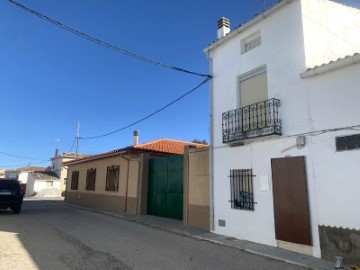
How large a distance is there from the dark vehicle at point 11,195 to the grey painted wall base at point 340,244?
14662 mm

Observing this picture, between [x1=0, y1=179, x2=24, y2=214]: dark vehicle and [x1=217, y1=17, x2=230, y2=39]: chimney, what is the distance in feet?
41.9

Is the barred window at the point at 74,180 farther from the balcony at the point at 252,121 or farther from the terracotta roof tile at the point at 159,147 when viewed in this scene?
the balcony at the point at 252,121

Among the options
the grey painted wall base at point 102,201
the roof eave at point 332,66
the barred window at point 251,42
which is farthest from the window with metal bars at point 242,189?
the grey painted wall base at point 102,201

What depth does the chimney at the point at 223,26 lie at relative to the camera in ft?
37.7

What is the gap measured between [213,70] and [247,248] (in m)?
6.09

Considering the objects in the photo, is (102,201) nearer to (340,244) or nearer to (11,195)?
(11,195)

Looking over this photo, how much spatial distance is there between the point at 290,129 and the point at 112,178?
12.7m

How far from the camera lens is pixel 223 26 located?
11.5 m

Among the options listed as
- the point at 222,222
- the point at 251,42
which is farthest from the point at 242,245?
the point at 251,42

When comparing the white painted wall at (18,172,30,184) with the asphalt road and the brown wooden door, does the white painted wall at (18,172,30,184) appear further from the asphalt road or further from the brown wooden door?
the brown wooden door

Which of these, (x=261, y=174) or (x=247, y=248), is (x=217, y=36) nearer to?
(x=261, y=174)

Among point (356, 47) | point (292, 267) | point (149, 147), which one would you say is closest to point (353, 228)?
point (292, 267)

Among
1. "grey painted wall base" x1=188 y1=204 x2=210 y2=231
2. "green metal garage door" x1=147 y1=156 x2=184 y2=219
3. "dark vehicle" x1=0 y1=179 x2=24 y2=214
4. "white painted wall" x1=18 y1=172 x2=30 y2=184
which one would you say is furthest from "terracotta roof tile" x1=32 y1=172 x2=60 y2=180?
"grey painted wall base" x1=188 y1=204 x2=210 y2=231

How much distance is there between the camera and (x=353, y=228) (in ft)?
21.5
